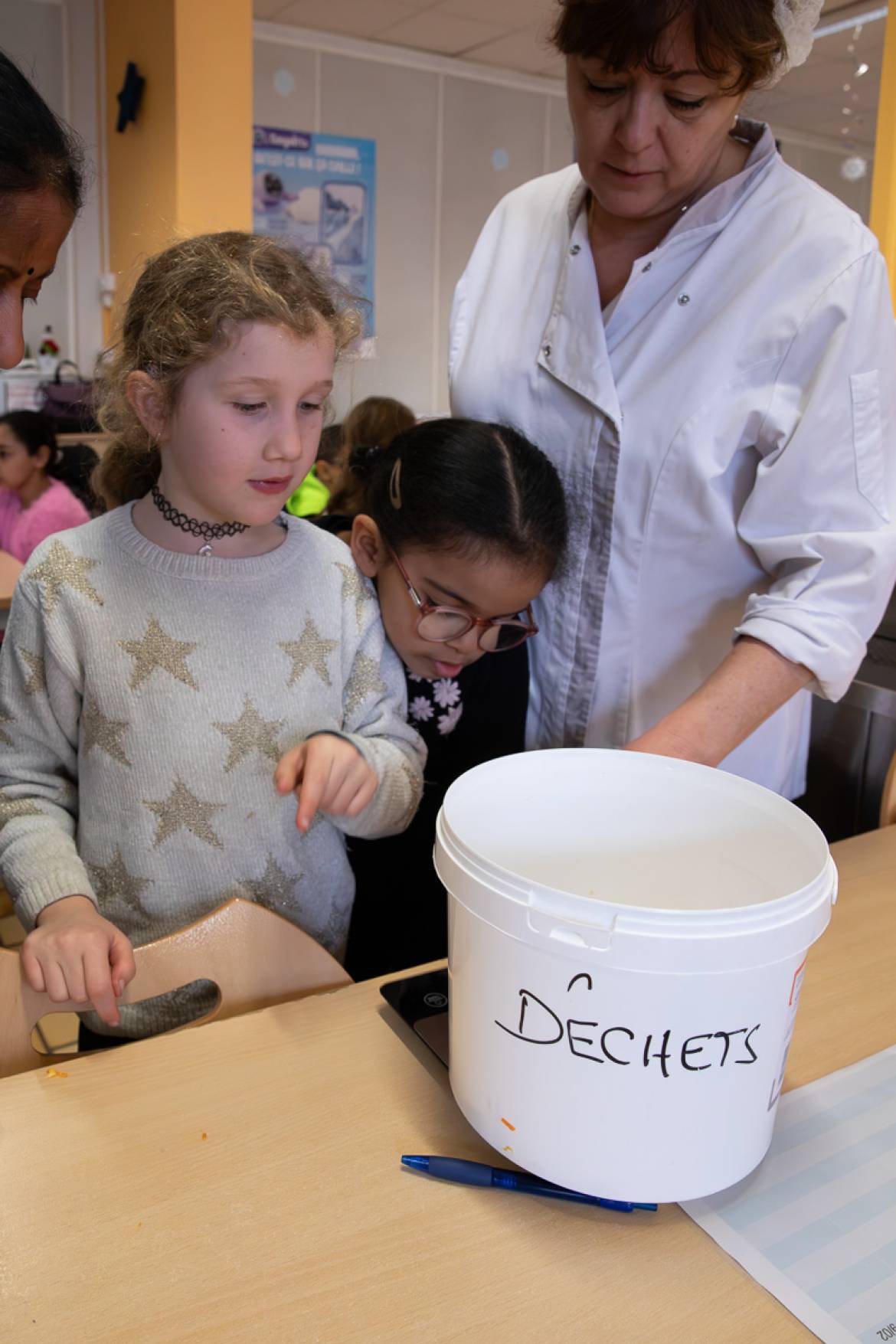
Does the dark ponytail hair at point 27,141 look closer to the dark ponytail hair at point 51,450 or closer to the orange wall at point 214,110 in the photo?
the dark ponytail hair at point 51,450

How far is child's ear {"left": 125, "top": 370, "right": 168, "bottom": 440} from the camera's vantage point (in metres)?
1.08

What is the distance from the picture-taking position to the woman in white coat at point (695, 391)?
1091mm

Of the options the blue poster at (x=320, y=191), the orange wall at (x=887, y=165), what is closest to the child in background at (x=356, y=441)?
the orange wall at (x=887, y=165)

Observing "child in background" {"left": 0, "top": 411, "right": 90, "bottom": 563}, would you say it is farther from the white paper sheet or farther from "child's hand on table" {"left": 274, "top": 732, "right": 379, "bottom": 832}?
the white paper sheet

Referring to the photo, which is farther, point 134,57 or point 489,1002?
point 134,57

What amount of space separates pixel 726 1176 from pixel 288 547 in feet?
2.54

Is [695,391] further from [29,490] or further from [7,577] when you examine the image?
[29,490]

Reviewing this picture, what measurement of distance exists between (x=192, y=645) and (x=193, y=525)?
0.42ft

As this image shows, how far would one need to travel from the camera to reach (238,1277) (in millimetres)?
633

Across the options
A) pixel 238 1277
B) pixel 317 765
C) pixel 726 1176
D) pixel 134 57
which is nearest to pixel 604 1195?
pixel 726 1176

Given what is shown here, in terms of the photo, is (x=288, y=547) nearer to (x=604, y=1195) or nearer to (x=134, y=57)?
(x=604, y=1195)

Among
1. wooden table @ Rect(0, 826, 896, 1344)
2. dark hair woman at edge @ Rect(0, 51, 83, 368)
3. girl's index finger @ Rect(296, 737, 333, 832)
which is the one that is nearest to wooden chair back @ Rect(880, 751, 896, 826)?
wooden table @ Rect(0, 826, 896, 1344)

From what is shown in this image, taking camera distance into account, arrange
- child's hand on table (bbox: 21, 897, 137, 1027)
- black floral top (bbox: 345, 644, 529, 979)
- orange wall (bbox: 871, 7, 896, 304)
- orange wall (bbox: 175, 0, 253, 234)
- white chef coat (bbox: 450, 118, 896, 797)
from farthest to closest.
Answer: orange wall (bbox: 871, 7, 896, 304) → orange wall (bbox: 175, 0, 253, 234) → black floral top (bbox: 345, 644, 529, 979) → white chef coat (bbox: 450, 118, 896, 797) → child's hand on table (bbox: 21, 897, 137, 1027)

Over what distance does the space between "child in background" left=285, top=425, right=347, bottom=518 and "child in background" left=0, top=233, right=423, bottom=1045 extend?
0.50 feet
